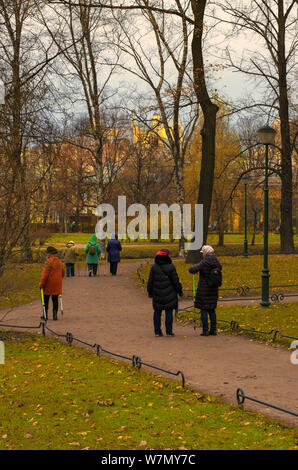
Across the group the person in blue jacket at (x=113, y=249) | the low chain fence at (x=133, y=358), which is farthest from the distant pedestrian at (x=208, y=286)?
the person in blue jacket at (x=113, y=249)

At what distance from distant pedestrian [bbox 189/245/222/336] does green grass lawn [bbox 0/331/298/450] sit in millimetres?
2959

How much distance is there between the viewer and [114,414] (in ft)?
25.4

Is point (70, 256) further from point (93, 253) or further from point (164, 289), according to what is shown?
point (164, 289)

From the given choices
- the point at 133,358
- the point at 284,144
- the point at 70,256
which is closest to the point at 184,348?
the point at 133,358

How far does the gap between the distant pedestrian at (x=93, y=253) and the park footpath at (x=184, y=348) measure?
483 cm

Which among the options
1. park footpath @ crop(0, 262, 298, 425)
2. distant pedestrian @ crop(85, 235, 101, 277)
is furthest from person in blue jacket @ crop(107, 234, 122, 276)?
park footpath @ crop(0, 262, 298, 425)

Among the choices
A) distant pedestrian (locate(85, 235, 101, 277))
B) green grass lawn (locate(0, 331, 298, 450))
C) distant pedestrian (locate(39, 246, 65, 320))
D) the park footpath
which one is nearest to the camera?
green grass lawn (locate(0, 331, 298, 450))

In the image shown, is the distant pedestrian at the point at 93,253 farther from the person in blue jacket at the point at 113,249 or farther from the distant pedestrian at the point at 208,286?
the distant pedestrian at the point at 208,286

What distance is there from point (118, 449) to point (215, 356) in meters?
4.98

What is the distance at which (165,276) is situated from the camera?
1341 cm

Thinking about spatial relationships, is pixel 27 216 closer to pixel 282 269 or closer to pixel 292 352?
pixel 292 352

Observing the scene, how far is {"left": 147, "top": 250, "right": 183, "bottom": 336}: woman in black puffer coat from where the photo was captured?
43.6 feet

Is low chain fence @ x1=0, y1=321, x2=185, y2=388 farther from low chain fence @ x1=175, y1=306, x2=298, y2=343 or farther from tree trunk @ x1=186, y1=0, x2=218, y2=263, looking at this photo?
tree trunk @ x1=186, y1=0, x2=218, y2=263
